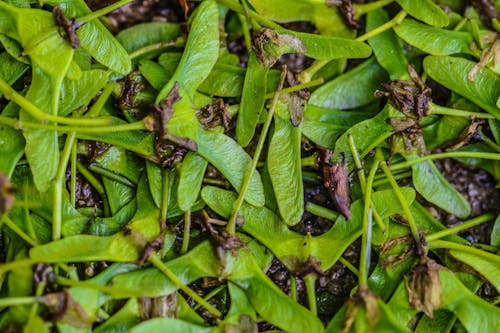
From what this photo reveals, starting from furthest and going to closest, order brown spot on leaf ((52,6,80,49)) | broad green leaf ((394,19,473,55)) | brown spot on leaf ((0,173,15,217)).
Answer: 1. broad green leaf ((394,19,473,55))
2. brown spot on leaf ((52,6,80,49))
3. brown spot on leaf ((0,173,15,217))

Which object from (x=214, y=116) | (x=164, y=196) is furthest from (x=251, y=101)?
(x=164, y=196)

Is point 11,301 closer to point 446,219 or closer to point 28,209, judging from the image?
point 28,209

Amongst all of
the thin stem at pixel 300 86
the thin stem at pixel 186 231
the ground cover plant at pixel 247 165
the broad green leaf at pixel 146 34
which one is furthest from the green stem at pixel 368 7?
the thin stem at pixel 186 231

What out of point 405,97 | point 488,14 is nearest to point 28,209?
point 405,97

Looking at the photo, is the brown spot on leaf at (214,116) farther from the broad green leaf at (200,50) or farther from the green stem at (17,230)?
the green stem at (17,230)

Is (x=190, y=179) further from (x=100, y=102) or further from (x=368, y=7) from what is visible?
(x=368, y=7)

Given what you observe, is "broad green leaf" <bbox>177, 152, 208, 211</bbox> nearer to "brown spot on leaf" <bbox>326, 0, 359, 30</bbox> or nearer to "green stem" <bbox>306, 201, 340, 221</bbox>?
"green stem" <bbox>306, 201, 340, 221</bbox>

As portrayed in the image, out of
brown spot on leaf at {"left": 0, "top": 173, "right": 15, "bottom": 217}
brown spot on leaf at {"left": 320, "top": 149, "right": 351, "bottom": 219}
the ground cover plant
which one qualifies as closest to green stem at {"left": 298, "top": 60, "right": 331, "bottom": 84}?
the ground cover plant
